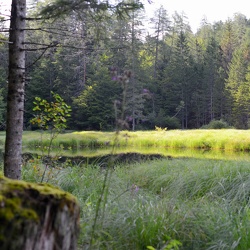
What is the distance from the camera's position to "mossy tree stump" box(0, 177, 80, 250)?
1371 millimetres

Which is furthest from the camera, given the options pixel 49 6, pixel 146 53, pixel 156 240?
pixel 146 53

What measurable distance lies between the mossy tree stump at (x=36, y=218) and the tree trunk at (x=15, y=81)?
217cm

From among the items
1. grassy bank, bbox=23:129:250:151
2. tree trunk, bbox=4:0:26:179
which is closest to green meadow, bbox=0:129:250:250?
tree trunk, bbox=4:0:26:179

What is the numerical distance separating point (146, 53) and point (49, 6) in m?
42.7

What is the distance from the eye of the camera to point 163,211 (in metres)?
3.29

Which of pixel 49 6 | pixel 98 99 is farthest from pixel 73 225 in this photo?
pixel 98 99

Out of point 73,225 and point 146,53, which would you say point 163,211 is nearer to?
point 73,225

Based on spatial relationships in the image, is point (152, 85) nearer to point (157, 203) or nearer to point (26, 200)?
point (157, 203)

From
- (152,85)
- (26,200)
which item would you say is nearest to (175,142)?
(26,200)

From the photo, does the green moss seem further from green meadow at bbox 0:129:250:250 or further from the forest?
the forest

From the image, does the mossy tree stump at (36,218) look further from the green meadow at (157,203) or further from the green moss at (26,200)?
the green meadow at (157,203)

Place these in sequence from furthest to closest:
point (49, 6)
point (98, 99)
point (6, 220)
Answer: point (98, 99) → point (49, 6) → point (6, 220)

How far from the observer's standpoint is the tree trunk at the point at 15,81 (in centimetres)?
376

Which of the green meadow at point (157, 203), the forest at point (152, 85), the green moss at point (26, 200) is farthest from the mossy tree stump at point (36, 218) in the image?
the forest at point (152, 85)
